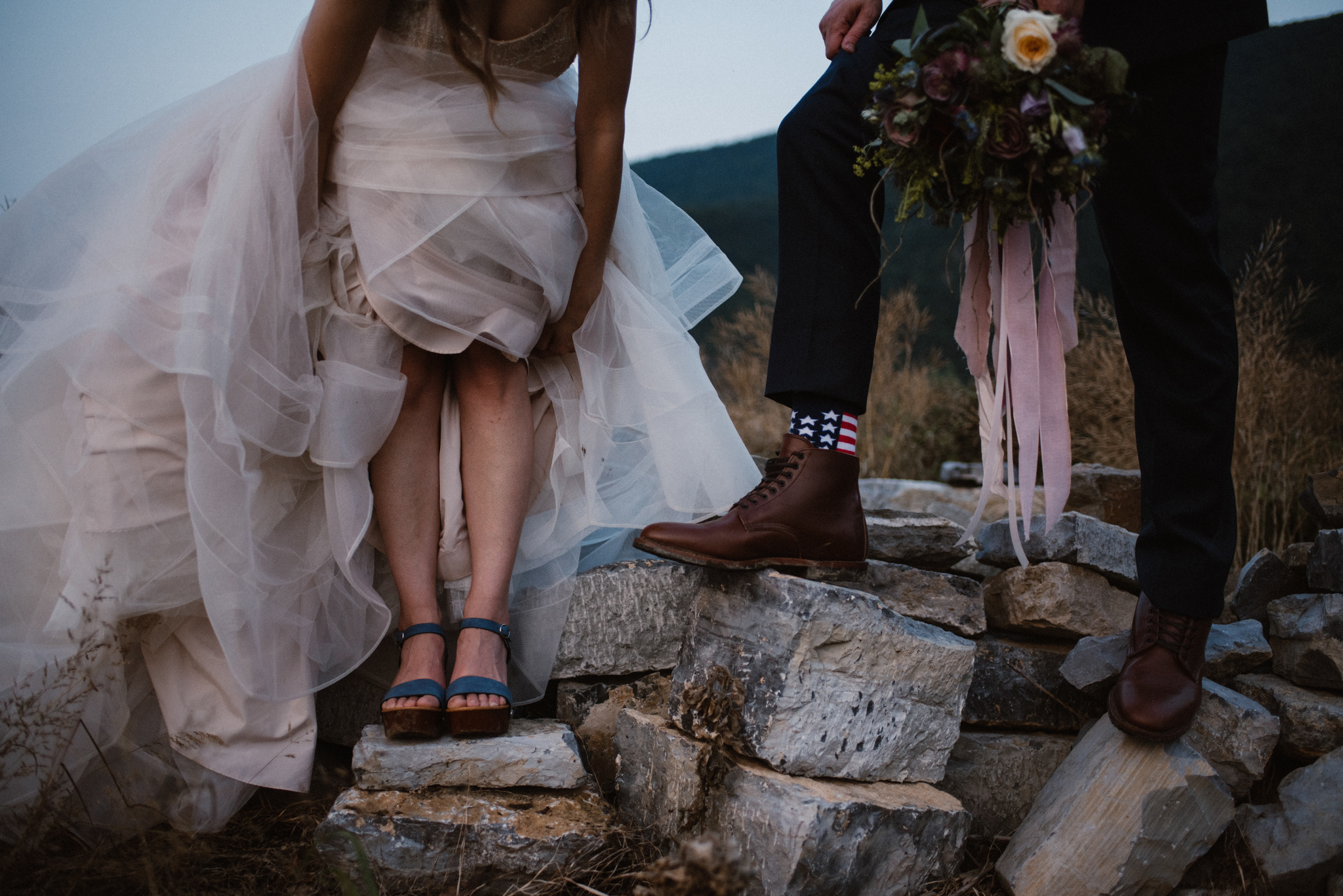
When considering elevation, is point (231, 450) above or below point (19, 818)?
above

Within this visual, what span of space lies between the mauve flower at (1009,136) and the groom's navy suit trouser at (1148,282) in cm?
24

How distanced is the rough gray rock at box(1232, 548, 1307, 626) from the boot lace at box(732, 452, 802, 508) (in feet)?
4.88

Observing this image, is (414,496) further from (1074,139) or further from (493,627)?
(1074,139)

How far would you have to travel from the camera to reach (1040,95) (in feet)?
4.26

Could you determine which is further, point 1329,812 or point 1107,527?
point 1107,527

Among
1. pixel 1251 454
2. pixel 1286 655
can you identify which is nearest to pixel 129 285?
pixel 1286 655

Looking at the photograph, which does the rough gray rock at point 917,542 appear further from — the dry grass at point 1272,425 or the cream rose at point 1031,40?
the dry grass at point 1272,425

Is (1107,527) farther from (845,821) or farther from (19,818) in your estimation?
(19,818)

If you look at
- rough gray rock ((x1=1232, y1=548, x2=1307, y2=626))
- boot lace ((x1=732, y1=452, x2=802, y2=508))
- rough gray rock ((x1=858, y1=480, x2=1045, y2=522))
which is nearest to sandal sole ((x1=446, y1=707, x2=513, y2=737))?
boot lace ((x1=732, y1=452, x2=802, y2=508))

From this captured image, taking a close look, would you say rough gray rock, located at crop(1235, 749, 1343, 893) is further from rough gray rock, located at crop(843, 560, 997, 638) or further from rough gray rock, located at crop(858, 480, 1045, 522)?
rough gray rock, located at crop(858, 480, 1045, 522)

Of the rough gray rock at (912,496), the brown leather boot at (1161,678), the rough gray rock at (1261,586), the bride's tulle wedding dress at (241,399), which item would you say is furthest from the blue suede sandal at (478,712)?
the rough gray rock at (912,496)

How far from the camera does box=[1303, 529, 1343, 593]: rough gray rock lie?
204 centimetres

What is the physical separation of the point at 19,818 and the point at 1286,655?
266 centimetres

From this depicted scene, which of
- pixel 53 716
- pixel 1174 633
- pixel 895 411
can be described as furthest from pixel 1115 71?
pixel 895 411
